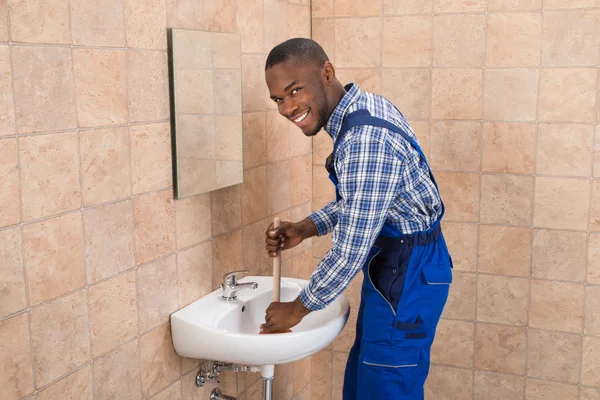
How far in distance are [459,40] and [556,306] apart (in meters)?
1.01

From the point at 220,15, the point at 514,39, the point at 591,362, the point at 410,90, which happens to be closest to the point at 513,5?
the point at 514,39

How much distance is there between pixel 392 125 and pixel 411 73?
0.87 m

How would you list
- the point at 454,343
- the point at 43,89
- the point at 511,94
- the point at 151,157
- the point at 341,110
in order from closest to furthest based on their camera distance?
the point at 43,89
the point at 151,157
the point at 341,110
the point at 511,94
the point at 454,343

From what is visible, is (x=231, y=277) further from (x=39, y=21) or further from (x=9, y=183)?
(x=39, y=21)

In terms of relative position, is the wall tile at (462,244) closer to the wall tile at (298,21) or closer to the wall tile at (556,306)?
the wall tile at (556,306)

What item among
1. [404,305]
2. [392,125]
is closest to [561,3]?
[392,125]

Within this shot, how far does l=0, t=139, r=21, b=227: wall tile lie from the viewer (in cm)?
135

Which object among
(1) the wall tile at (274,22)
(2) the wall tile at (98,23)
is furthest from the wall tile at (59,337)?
(1) the wall tile at (274,22)

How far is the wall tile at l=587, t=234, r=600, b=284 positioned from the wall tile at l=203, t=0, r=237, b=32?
1417 mm

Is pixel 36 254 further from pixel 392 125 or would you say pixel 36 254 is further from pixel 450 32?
pixel 450 32

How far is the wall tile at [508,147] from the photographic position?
2.47m

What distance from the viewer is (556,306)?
2518 mm

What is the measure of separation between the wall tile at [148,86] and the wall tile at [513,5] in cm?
124

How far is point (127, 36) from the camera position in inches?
65.3
